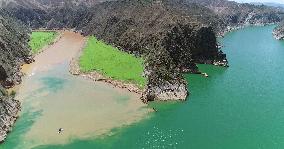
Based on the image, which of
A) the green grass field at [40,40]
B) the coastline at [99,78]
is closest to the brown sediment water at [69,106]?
the coastline at [99,78]

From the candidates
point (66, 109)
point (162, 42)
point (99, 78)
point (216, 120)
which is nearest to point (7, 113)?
point (66, 109)

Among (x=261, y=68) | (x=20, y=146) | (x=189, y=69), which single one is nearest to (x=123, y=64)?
(x=189, y=69)

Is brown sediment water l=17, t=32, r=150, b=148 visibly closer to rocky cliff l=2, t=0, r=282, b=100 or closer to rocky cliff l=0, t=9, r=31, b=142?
rocky cliff l=0, t=9, r=31, b=142

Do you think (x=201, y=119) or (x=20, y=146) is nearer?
(x=20, y=146)

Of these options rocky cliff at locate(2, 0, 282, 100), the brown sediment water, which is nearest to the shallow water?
the brown sediment water

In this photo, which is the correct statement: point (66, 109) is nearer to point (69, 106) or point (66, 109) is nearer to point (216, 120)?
point (69, 106)

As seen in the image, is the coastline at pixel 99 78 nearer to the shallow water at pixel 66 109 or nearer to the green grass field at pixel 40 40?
the shallow water at pixel 66 109

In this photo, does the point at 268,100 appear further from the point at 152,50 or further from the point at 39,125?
the point at 39,125
